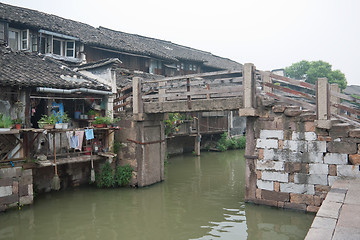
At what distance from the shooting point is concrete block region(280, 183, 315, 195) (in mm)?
9141

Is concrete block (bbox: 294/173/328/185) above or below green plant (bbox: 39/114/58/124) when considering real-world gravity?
below

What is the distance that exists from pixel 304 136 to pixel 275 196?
6.98 feet

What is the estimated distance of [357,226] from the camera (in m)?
5.15

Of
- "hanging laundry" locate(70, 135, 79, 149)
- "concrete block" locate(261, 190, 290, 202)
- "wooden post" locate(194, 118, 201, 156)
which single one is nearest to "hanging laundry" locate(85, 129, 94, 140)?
"hanging laundry" locate(70, 135, 79, 149)

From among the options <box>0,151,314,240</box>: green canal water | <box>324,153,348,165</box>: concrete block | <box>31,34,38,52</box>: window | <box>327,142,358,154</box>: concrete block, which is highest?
<box>31,34,38,52</box>: window

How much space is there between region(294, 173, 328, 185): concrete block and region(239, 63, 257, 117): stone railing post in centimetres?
235

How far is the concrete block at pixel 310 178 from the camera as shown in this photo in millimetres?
8961

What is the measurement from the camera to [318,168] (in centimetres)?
904

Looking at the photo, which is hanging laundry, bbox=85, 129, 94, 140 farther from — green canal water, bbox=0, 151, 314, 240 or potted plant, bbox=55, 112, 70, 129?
green canal water, bbox=0, 151, 314, 240

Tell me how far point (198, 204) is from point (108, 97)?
6.00m

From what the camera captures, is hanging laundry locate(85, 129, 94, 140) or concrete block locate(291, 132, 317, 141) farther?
hanging laundry locate(85, 129, 94, 140)

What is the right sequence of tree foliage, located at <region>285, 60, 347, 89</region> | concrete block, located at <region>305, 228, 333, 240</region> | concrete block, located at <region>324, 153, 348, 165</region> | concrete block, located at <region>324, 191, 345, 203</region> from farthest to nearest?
tree foliage, located at <region>285, 60, 347, 89</region> → concrete block, located at <region>324, 153, 348, 165</region> → concrete block, located at <region>324, 191, 345, 203</region> → concrete block, located at <region>305, 228, 333, 240</region>

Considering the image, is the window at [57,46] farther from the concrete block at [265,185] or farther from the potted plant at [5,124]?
the concrete block at [265,185]

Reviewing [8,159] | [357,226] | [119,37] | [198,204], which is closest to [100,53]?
[119,37]
